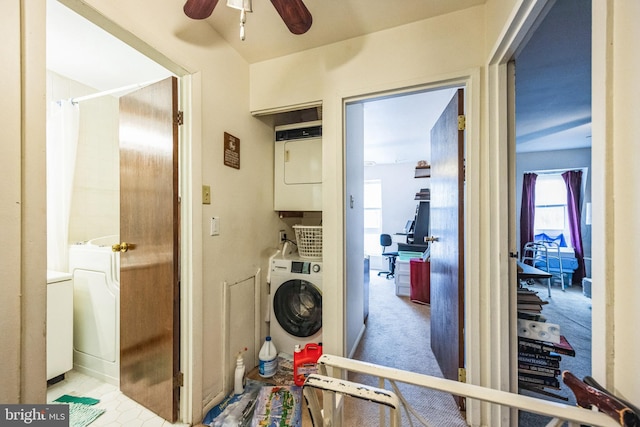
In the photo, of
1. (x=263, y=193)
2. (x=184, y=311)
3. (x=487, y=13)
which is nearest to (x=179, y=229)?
(x=184, y=311)

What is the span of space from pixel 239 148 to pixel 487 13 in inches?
66.8

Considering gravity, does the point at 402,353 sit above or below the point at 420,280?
below

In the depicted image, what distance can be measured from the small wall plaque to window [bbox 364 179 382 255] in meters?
4.56

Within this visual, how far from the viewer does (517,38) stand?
3.51 feet

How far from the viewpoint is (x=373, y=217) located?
602 centimetres

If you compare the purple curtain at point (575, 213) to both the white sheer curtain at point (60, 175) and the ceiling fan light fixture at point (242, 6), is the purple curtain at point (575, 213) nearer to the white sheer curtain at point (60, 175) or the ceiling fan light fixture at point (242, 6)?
the ceiling fan light fixture at point (242, 6)

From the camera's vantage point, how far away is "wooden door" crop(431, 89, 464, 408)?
1.49m

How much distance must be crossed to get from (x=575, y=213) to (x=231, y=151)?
5798 mm

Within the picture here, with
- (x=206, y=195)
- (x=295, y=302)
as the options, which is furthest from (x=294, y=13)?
(x=295, y=302)

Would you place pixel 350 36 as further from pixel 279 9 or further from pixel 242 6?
pixel 242 6

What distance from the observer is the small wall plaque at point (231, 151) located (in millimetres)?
1645

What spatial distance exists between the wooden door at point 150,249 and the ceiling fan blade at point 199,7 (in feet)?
1.44

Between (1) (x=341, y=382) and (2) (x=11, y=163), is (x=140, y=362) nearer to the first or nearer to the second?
(2) (x=11, y=163)

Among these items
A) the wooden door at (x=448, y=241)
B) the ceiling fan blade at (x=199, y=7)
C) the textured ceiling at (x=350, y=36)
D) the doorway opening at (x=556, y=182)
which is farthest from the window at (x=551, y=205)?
the ceiling fan blade at (x=199, y=7)
